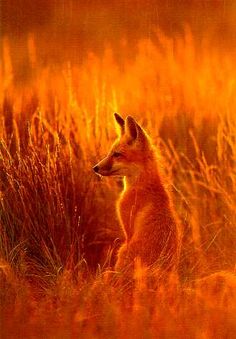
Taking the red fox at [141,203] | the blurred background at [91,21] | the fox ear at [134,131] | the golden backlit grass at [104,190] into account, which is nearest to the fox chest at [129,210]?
the red fox at [141,203]

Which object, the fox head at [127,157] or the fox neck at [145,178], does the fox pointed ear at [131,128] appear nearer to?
the fox head at [127,157]

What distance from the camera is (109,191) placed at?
18.2 ft

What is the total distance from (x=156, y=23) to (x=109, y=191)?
0.98 meters

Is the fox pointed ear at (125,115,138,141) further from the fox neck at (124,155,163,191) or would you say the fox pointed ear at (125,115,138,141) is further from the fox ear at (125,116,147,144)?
the fox neck at (124,155,163,191)

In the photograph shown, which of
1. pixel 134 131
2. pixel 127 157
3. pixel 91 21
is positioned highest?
pixel 91 21

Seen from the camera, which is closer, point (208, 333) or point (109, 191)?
point (208, 333)

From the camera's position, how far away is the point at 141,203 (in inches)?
204

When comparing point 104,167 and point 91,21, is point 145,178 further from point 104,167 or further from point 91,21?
point 91,21

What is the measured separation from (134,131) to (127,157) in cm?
15

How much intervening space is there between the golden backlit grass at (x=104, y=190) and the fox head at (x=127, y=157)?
21cm

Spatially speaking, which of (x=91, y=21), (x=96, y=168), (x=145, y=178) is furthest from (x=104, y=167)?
(x=91, y=21)

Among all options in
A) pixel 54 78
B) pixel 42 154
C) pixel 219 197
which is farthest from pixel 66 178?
pixel 219 197

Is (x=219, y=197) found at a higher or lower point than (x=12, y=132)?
lower

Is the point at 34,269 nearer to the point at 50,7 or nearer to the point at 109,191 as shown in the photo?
the point at 109,191
